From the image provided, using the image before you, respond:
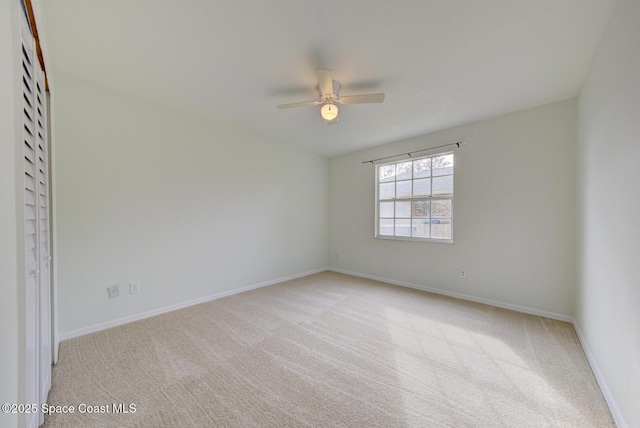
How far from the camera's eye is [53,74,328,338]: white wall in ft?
7.68

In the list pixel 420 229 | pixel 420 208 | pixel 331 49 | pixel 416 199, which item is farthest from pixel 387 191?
pixel 331 49

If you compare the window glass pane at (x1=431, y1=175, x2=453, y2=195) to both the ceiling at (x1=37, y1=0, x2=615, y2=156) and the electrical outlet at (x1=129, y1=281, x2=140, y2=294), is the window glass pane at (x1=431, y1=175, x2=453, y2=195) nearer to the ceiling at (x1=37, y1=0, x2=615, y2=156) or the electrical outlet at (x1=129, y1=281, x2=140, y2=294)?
the ceiling at (x1=37, y1=0, x2=615, y2=156)

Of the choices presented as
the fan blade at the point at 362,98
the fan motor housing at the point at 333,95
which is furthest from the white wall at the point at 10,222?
the fan blade at the point at 362,98

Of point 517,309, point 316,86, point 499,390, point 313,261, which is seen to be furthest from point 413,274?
point 316,86

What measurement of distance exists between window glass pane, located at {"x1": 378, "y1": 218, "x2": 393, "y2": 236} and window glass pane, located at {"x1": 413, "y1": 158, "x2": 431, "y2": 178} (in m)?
0.89

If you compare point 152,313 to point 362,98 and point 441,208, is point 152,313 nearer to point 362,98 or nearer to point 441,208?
point 362,98

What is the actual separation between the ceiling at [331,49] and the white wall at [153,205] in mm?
397

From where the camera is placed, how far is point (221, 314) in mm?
2863

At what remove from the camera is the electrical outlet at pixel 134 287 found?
2.68 meters

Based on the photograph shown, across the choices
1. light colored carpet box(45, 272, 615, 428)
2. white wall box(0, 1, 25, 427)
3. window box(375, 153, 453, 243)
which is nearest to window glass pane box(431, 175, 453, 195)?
window box(375, 153, 453, 243)

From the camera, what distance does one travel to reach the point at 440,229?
3.66 meters

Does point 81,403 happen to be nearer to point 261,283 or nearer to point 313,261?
point 261,283

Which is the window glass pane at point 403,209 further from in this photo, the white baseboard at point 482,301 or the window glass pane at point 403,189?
the white baseboard at point 482,301

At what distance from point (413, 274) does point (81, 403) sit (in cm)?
387
